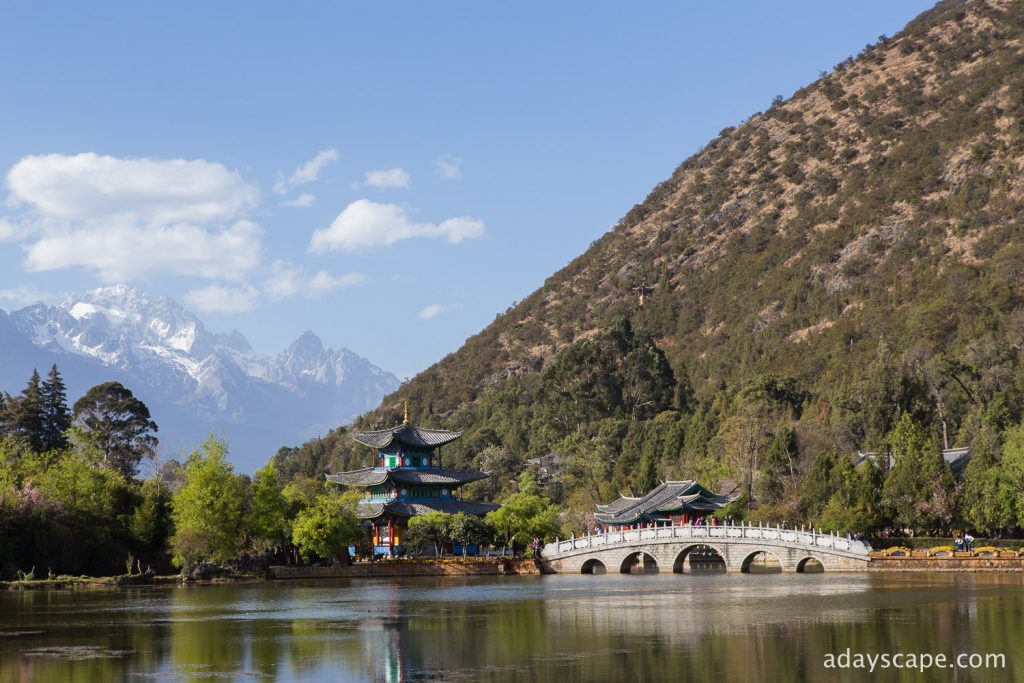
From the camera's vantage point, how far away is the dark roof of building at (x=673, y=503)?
3477 inches

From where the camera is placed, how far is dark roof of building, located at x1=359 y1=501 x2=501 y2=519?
8656 centimetres

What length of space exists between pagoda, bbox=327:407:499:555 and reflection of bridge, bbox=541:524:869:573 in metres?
11.7

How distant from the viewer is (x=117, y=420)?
372 ft

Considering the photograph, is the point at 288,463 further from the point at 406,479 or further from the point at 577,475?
the point at 406,479

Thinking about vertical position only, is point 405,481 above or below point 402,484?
above

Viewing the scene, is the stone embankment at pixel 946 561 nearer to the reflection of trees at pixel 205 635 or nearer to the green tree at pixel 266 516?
the reflection of trees at pixel 205 635

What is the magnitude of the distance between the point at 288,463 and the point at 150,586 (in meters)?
90.7

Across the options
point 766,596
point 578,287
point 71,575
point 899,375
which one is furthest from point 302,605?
point 578,287

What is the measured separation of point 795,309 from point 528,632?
109 metres

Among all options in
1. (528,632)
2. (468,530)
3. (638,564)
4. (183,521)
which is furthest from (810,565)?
(528,632)

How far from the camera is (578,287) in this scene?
183 meters

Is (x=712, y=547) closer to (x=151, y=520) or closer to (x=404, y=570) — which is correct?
(x=404, y=570)

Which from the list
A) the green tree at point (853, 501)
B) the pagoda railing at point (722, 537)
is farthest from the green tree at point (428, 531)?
the green tree at point (853, 501)

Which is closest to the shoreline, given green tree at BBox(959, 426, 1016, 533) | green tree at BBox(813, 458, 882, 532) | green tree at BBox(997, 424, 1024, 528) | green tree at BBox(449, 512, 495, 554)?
green tree at BBox(449, 512, 495, 554)
